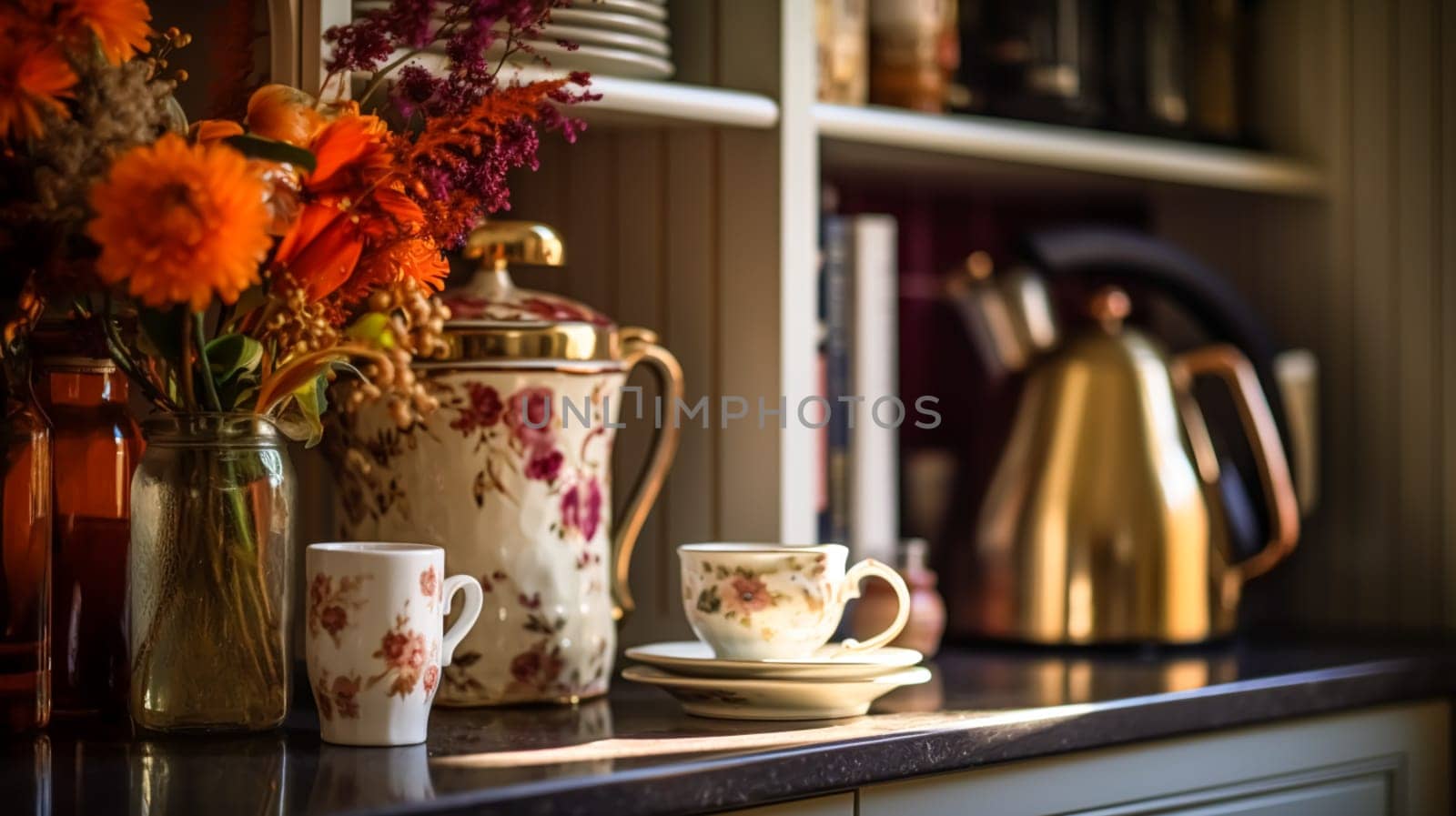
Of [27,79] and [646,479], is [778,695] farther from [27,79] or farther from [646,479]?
[27,79]

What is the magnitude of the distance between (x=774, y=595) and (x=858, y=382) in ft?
1.36

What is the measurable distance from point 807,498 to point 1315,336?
682 mm

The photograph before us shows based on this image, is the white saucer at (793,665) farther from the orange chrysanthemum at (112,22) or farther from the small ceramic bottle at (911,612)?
the orange chrysanthemum at (112,22)

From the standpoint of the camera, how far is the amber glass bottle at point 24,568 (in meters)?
0.92

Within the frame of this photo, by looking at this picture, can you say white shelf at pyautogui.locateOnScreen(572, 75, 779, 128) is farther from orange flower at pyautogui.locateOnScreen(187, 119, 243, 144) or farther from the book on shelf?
orange flower at pyautogui.locateOnScreen(187, 119, 243, 144)

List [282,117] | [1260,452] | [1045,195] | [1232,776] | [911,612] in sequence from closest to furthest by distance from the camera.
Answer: [282,117] < [1232,776] < [911,612] < [1260,452] < [1045,195]

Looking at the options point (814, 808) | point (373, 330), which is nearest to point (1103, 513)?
point (814, 808)

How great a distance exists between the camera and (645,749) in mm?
896

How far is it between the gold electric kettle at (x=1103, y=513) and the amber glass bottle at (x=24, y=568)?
0.77m

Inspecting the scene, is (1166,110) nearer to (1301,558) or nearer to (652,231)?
(1301,558)

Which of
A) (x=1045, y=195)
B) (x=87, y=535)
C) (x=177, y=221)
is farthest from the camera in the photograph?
(x=1045, y=195)

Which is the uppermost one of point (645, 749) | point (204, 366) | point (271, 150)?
point (271, 150)

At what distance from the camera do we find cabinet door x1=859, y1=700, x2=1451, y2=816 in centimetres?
99

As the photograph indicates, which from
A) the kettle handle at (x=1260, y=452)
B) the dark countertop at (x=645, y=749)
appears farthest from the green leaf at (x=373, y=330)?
the kettle handle at (x=1260, y=452)
